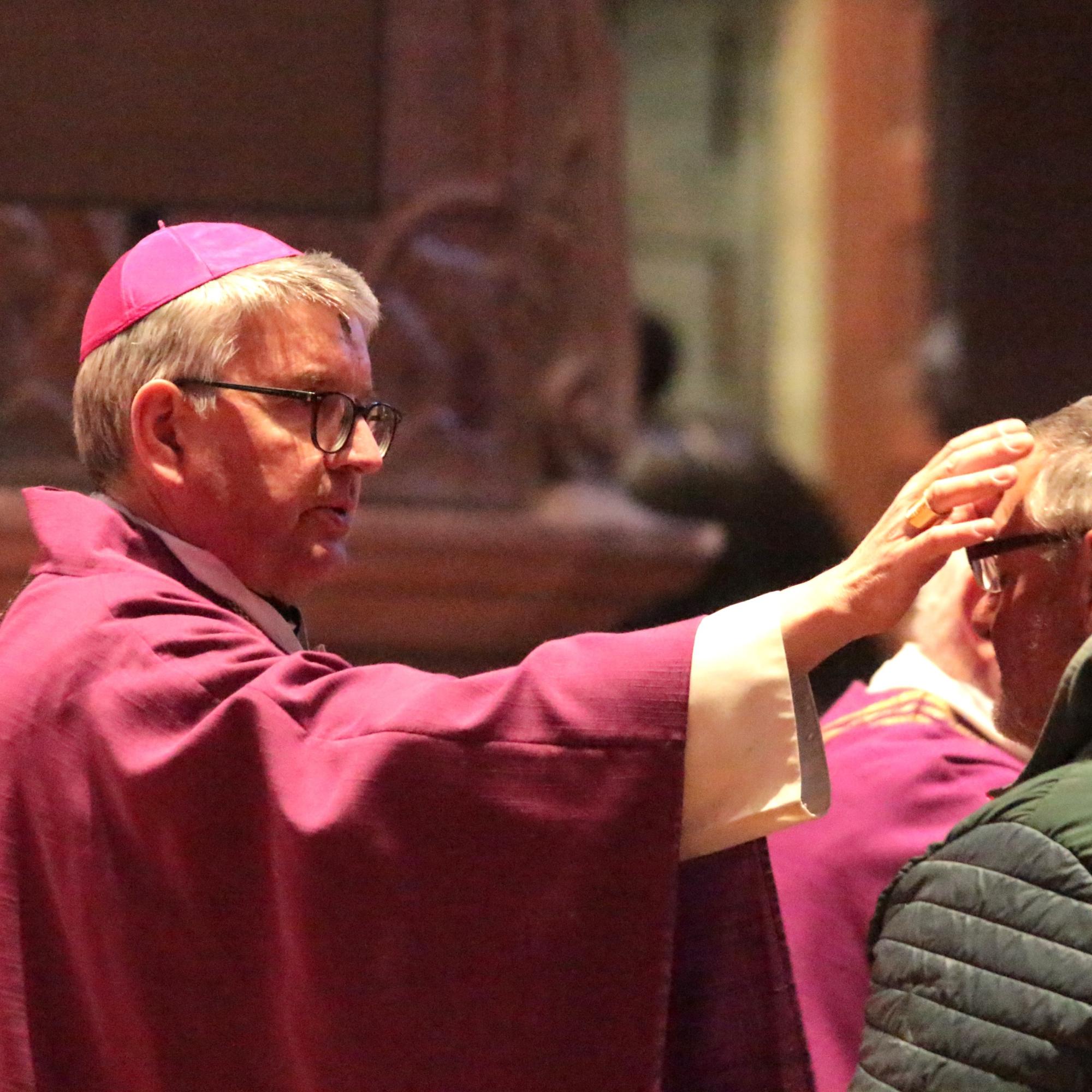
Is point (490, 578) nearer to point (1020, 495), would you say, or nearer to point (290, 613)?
point (290, 613)

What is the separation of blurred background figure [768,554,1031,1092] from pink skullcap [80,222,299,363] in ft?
2.86

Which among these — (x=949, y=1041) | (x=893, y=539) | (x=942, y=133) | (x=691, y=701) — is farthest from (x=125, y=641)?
(x=942, y=133)

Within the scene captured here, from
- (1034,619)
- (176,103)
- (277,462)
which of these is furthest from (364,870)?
(176,103)

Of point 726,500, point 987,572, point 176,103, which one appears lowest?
point 726,500

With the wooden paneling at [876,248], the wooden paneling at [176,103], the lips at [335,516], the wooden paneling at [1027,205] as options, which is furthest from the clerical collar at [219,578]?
the wooden paneling at [876,248]

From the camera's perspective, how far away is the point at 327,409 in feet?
6.47

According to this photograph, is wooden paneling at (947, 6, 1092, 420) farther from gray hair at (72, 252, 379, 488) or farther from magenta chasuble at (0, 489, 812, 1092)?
magenta chasuble at (0, 489, 812, 1092)

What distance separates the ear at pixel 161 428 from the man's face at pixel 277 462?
0.02 metres

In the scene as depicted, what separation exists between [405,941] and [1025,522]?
0.72 meters

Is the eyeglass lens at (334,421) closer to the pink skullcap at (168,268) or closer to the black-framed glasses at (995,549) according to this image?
the pink skullcap at (168,268)

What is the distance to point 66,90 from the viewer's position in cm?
313

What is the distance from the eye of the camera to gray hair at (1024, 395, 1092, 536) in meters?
1.79

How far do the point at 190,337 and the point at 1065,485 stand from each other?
910 millimetres

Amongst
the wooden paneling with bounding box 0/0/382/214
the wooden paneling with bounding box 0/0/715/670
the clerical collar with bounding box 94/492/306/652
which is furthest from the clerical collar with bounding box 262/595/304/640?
the wooden paneling with bounding box 0/0/715/670
